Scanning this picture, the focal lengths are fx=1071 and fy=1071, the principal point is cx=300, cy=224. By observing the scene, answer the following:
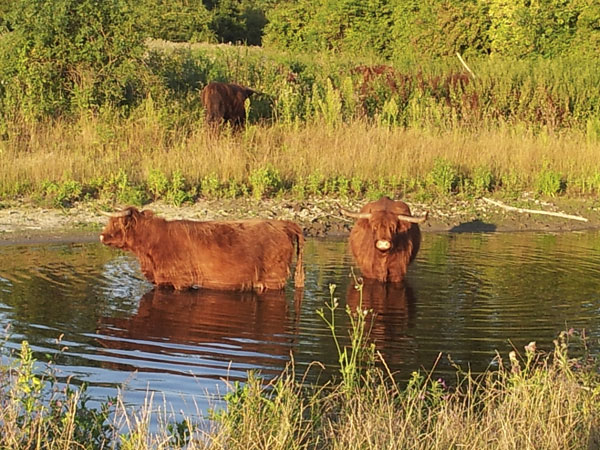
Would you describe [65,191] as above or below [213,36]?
below

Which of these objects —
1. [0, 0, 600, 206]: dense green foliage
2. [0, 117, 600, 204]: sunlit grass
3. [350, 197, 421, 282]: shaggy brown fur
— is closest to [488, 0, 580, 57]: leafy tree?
[0, 0, 600, 206]: dense green foliage

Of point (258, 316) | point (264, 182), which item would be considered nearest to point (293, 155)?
point (264, 182)

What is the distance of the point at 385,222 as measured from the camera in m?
10.5

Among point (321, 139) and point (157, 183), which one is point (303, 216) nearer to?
point (157, 183)

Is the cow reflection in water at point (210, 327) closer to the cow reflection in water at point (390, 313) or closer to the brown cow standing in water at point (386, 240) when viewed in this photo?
the cow reflection in water at point (390, 313)

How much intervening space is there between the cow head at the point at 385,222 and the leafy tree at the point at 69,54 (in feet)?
26.3

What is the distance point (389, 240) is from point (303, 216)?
4.08m

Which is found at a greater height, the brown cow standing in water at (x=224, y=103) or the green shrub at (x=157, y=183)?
the brown cow standing in water at (x=224, y=103)

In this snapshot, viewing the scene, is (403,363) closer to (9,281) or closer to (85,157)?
(9,281)

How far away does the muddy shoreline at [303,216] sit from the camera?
1332 centimetres

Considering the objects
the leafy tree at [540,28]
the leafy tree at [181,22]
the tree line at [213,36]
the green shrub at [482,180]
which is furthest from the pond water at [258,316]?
the leafy tree at [181,22]

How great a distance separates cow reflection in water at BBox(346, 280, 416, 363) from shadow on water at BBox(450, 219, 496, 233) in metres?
3.94

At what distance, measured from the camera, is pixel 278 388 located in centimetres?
543

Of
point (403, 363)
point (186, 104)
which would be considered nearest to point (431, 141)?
point (186, 104)
